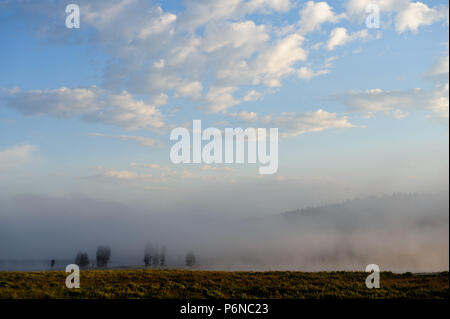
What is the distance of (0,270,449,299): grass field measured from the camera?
28031mm

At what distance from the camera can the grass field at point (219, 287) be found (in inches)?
1104

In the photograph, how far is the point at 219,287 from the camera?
3216 cm

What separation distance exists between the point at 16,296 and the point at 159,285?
12.5 m

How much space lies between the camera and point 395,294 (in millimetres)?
28734

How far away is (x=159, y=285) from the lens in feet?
108
